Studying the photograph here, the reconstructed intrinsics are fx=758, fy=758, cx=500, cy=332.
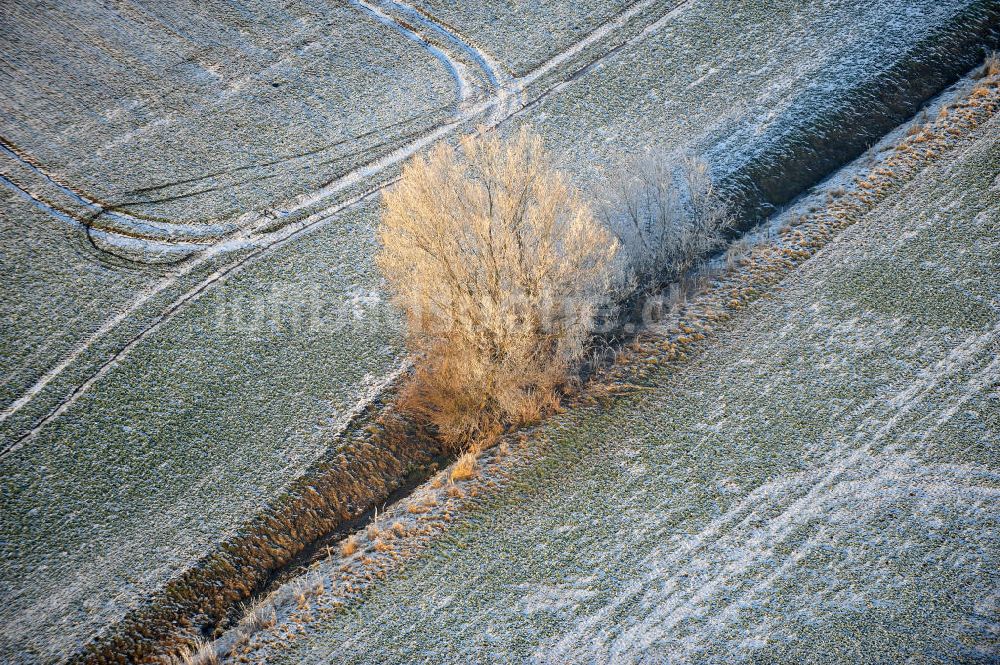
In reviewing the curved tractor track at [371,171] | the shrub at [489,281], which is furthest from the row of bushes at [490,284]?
the curved tractor track at [371,171]

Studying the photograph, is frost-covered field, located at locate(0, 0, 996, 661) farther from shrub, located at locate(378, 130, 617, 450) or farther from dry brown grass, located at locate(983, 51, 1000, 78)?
shrub, located at locate(378, 130, 617, 450)

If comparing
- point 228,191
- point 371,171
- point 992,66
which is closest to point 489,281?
point 371,171

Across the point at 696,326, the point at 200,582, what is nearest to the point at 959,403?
the point at 696,326

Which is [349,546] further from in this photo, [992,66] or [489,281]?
[992,66]

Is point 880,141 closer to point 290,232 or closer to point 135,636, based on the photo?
point 290,232

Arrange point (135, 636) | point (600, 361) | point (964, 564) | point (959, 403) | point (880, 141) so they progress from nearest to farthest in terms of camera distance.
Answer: point (964, 564) → point (135, 636) → point (959, 403) → point (600, 361) → point (880, 141)

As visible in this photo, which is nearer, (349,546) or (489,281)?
(349,546)

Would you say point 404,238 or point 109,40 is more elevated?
point 109,40
